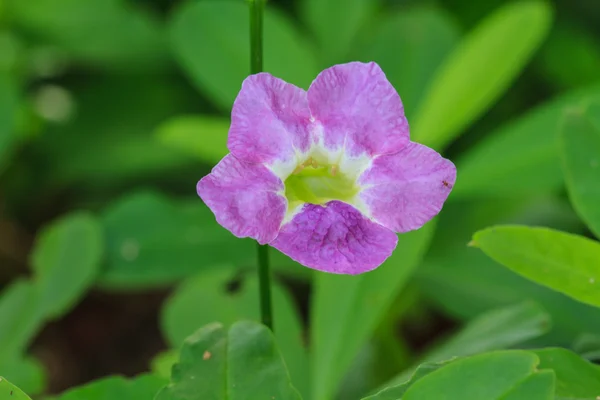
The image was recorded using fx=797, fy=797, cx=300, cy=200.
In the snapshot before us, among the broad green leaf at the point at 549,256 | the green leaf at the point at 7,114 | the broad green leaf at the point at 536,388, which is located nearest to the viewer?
the broad green leaf at the point at 536,388

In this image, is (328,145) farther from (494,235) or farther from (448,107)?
(448,107)

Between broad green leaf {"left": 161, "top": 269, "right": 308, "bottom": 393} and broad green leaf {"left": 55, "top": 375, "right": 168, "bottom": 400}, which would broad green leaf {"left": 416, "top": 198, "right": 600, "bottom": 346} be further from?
broad green leaf {"left": 55, "top": 375, "right": 168, "bottom": 400}

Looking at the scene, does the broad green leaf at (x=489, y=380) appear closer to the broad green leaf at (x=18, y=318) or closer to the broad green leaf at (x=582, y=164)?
the broad green leaf at (x=582, y=164)

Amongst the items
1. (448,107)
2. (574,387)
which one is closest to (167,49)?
A: (448,107)

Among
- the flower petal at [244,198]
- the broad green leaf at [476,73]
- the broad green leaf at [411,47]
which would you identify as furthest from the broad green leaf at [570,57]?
the flower petal at [244,198]

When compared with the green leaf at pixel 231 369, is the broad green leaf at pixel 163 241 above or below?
below

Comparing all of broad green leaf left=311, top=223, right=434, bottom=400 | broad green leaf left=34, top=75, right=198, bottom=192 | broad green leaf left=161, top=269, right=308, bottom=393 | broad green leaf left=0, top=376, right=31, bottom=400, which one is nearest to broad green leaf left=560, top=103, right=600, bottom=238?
broad green leaf left=311, top=223, right=434, bottom=400
